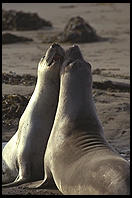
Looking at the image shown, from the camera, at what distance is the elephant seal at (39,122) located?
23.1 feet

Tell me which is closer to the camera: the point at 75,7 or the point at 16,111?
the point at 16,111

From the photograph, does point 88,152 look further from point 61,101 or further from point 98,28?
point 98,28

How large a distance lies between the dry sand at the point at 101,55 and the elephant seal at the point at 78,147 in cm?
29

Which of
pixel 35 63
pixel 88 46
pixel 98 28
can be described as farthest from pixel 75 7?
pixel 35 63

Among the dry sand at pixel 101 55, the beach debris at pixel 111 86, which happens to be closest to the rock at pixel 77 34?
the dry sand at pixel 101 55

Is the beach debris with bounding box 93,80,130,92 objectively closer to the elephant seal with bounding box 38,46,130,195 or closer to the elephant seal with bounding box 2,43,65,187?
the elephant seal with bounding box 2,43,65,187

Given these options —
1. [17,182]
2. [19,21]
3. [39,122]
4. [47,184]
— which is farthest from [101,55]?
[47,184]

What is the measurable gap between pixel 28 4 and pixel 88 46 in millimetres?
7187

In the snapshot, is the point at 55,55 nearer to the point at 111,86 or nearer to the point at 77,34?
the point at 111,86

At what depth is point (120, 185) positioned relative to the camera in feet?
18.1

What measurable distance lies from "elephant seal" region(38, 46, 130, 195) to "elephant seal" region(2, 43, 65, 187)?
0.24m

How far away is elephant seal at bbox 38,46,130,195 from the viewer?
575cm

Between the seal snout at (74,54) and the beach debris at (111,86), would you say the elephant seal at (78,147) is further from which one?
the beach debris at (111,86)

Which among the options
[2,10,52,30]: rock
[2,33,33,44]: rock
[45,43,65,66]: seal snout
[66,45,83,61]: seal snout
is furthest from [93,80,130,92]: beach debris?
[2,10,52,30]: rock
